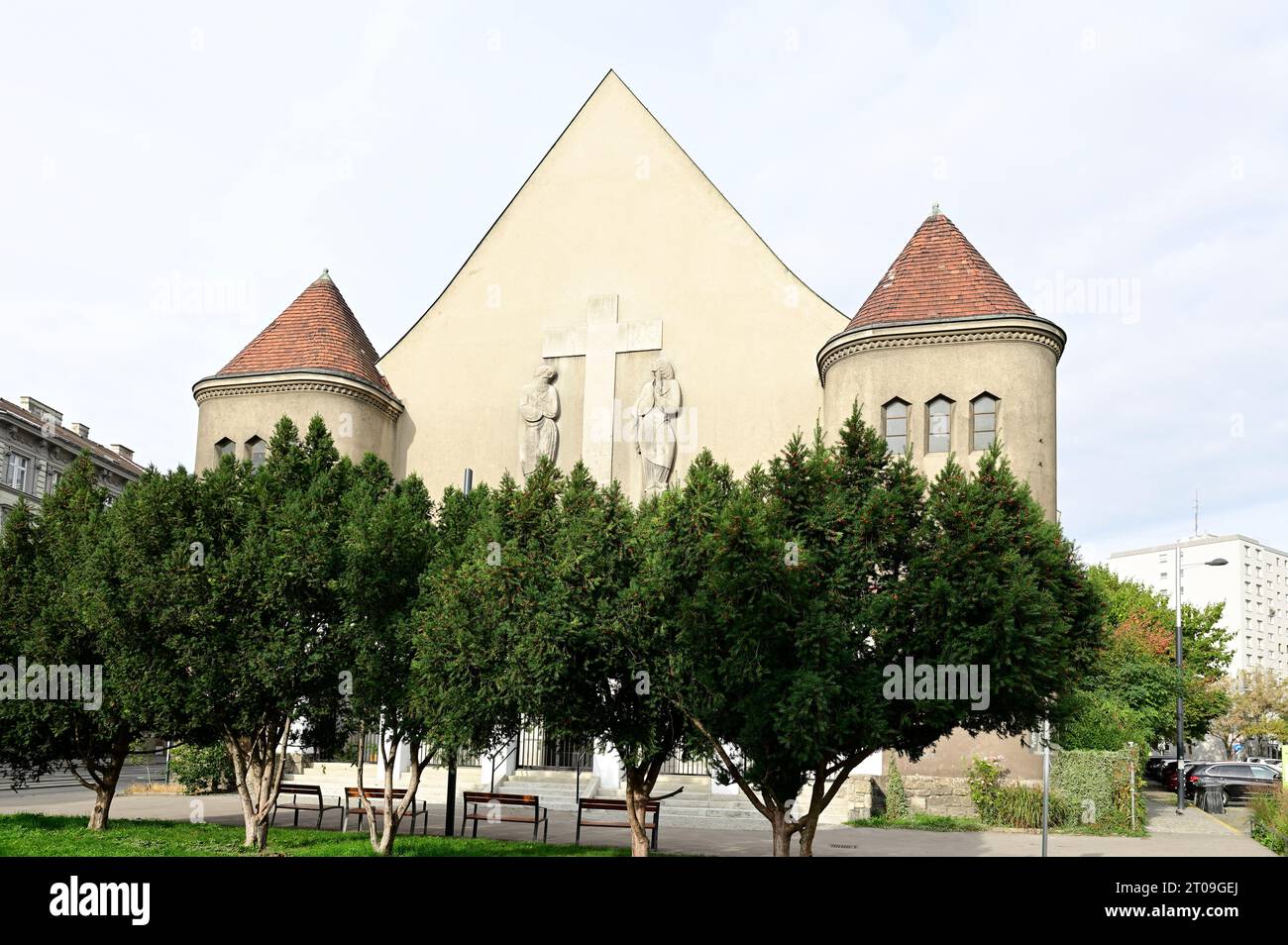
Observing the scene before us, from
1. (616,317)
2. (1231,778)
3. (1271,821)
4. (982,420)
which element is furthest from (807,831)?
(1231,778)

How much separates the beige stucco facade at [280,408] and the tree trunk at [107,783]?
11.0m

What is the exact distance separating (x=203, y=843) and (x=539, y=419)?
15056 millimetres

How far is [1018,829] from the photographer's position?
78.1 feet

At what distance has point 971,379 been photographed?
2608cm

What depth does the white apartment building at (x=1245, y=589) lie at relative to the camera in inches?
5344

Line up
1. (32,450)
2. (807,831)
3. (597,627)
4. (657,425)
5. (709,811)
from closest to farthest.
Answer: (597,627) < (807,831) < (709,811) < (657,425) < (32,450)

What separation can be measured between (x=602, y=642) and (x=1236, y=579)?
14297 cm

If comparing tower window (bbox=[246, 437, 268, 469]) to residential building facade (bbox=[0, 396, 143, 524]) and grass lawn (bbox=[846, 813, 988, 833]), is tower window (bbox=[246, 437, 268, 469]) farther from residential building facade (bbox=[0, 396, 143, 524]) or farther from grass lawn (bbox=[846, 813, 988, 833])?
residential building facade (bbox=[0, 396, 143, 524])

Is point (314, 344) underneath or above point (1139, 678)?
above

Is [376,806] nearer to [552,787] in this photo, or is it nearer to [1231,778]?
[552,787]

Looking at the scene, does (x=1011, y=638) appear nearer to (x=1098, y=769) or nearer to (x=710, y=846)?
(x=710, y=846)
